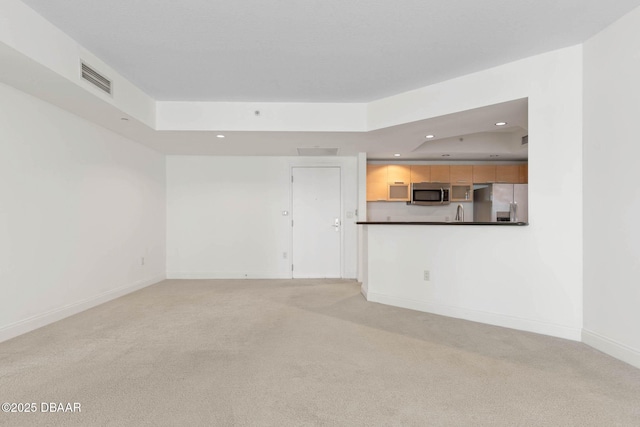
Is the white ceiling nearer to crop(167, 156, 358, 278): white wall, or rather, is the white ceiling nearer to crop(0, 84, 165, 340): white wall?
crop(0, 84, 165, 340): white wall

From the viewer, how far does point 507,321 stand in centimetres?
318

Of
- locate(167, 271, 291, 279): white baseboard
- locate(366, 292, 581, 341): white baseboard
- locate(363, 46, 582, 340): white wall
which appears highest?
locate(363, 46, 582, 340): white wall

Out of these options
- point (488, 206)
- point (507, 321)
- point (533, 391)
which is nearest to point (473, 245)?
point (507, 321)

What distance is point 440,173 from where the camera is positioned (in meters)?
6.54

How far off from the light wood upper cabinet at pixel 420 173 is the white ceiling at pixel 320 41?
2197mm

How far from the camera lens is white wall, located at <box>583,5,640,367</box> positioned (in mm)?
2381

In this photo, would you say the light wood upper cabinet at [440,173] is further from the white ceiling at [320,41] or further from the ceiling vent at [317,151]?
the white ceiling at [320,41]

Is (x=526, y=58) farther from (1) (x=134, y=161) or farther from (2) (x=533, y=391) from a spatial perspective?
(1) (x=134, y=161)

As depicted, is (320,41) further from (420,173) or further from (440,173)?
(440,173)

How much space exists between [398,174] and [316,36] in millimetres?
4185

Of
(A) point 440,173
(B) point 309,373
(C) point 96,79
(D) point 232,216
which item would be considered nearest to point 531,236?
(B) point 309,373

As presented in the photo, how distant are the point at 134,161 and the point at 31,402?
378 centimetres

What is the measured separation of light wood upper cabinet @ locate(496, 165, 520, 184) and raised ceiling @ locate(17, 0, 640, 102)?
3.64 m

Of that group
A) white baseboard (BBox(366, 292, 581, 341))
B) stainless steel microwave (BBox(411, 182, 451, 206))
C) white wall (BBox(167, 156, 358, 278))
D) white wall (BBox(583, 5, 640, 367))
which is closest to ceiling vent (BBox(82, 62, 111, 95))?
white wall (BBox(167, 156, 358, 278))
